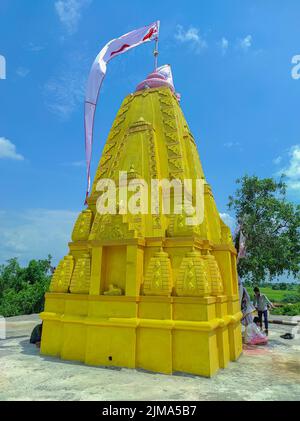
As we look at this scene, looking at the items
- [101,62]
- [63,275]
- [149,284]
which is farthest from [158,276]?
[101,62]

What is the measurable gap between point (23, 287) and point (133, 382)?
22.8 meters

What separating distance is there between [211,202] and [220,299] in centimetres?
361

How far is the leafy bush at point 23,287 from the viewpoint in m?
23.7

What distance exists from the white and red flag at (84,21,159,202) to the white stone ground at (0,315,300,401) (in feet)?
20.2

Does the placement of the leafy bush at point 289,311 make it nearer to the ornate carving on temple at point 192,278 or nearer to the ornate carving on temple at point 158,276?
the ornate carving on temple at point 192,278

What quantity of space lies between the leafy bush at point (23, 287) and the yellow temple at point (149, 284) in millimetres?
16263

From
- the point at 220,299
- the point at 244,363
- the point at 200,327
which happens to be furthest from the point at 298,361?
the point at 200,327

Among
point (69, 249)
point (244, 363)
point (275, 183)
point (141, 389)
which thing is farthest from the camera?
point (275, 183)

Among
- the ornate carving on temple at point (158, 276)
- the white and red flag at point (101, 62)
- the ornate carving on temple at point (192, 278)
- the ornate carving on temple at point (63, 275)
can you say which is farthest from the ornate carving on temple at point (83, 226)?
the ornate carving on temple at point (192, 278)

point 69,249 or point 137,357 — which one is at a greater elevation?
point 69,249

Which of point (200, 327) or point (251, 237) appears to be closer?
point (200, 327)

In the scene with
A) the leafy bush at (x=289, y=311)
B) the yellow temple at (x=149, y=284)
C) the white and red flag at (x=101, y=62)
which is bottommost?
the leafy bush at (x=289, y=311)
